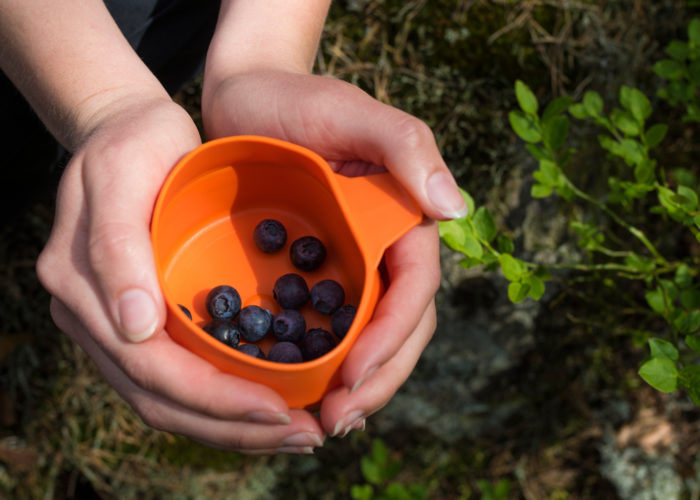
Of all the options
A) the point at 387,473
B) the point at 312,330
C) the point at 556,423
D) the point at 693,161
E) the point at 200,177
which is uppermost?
the point at 200,177

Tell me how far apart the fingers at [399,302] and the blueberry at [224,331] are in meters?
0.30

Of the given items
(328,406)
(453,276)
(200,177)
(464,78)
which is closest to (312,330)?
(328,406)

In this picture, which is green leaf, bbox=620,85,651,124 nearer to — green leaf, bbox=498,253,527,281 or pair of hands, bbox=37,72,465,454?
green leaf, bbox=498,253,527,281

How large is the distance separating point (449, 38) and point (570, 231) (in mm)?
832

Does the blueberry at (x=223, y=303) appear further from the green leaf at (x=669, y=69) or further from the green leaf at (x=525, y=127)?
the green leaf at (x=669, y=69)

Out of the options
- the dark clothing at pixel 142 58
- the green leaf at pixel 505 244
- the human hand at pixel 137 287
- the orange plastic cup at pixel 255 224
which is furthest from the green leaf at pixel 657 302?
the dark clothing at pixel 142 58

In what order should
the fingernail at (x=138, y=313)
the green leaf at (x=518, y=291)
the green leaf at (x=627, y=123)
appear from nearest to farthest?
the fingernail at (x=138, y=313)
the green leaf at (x=518, y=291)
the green leaf at (x=627, y=123)

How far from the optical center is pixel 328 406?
3.97 feet

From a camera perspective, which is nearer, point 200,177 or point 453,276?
point 200,177

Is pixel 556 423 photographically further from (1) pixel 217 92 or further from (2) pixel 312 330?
(1) pixel 217 92

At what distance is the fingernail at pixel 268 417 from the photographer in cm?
113

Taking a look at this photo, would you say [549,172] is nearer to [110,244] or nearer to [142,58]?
[110,244]

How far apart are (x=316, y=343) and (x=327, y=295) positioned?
0.12 metres

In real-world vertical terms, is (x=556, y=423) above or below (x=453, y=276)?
below
